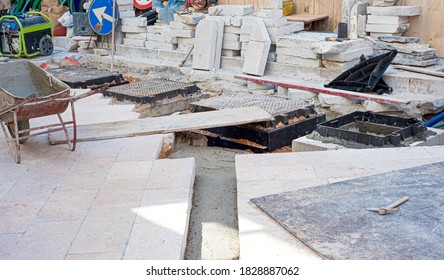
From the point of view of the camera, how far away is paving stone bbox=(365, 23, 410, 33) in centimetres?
1051

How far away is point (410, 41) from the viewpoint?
1028 cm

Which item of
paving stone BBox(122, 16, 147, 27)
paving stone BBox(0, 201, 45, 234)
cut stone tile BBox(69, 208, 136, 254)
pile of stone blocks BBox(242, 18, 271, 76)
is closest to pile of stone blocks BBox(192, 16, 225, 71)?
pile of stone blocks BBox(242, 18, 271, 76)

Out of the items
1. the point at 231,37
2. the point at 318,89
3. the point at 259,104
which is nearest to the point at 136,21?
the point at 231,37

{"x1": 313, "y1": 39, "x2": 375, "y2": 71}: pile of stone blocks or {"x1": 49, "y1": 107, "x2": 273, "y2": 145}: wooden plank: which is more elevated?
{"x1": 313, "y1": 39, "x2": 375, "y2": 71}: pile of stone blocks

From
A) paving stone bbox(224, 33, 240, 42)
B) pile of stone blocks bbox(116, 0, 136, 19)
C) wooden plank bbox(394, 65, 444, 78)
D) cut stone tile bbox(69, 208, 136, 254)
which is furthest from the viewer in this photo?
pile of stone blocks bbox(116, 0, 136, 19)

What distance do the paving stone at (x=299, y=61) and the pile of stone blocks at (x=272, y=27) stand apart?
20cm

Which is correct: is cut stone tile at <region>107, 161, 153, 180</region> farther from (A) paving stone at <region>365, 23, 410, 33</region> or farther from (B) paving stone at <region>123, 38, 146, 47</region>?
(B) paving stone at <region>123, 38, 146, 47</region>

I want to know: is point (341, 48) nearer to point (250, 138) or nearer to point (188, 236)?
point (250, 138)

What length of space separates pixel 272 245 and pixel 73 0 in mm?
13023

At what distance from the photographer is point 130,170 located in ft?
20.0

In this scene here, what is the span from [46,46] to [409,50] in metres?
8.45

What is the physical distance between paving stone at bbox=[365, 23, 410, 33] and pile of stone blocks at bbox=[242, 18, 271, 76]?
5.92ft

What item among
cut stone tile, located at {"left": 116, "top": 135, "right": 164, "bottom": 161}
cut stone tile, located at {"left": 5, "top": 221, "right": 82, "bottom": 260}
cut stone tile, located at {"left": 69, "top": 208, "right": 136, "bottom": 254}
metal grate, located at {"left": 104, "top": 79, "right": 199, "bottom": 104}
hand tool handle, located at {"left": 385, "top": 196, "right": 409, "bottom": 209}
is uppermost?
metal grate, located at {"left": 104, "top": 79, "right": 199, "bottom": 104}

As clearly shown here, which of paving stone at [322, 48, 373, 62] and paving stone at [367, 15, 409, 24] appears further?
paving stone at [367, 15, 409, 24]
